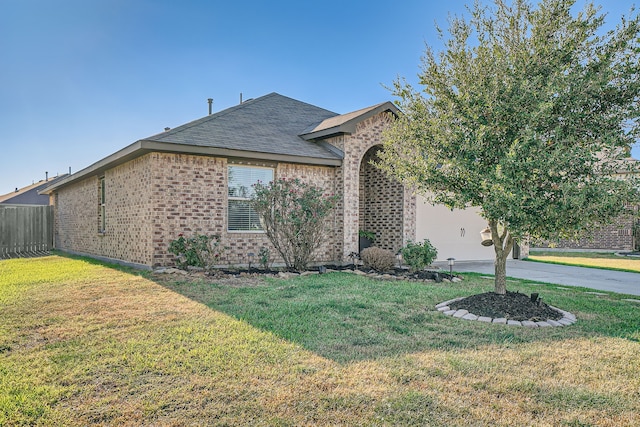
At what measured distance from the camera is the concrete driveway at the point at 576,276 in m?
9.18

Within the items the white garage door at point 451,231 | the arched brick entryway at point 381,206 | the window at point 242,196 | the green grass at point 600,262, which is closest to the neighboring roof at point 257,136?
the window at point 242,196

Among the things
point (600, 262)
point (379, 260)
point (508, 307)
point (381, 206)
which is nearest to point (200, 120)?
point (381, 206)

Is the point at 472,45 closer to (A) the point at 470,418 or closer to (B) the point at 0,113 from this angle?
(A) the point at 470,418

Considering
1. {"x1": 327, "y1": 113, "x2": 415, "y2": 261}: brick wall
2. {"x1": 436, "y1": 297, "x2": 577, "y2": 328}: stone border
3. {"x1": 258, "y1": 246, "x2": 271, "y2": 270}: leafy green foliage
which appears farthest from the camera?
{"x1": 327, "y1": 113, "x2": 415, "y2": 261}: brick wall

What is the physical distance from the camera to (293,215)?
395 inches

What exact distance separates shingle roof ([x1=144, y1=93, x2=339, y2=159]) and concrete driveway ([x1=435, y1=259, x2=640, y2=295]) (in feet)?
19.0

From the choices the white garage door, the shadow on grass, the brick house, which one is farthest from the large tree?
the white garage door

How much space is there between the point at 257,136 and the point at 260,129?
0.75m

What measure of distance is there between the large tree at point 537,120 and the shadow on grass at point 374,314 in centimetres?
143

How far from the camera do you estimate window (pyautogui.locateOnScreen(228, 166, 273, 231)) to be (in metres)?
10.9

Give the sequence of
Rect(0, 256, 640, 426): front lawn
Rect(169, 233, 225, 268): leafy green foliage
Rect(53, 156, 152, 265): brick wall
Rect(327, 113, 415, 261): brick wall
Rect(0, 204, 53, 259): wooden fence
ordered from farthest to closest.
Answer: Rect(0, 204, 53, 259): wooden fence
Rect(327, 113, 415, 261): brick wall
Rect(53, 156, 152, 265): brick wall
Rect(169, 233, 225, 268): leafy green foliage
Rect(0, 256, 640, 426): front lawn

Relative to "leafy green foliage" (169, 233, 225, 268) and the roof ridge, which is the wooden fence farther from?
"leafy green foliage" (169, 233, 225, 268)

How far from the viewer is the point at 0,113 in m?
16.5

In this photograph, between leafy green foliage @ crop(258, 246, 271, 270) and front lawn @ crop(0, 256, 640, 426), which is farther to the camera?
leafy green foliage @ crop(258, 246, 271, 270)
